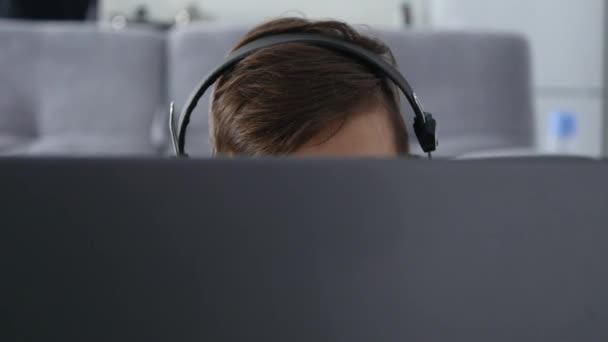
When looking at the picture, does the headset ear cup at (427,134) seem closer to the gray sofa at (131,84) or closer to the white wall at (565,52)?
the gray sofa at (131,84)

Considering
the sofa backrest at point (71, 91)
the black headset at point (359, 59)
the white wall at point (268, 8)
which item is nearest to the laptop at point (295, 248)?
the black headset at point (359, 59)

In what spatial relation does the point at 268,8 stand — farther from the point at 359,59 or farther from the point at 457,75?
the point at 359,59

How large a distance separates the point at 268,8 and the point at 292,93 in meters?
1.89

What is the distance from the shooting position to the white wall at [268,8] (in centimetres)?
223

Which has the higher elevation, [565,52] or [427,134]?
Answer: [427,134]

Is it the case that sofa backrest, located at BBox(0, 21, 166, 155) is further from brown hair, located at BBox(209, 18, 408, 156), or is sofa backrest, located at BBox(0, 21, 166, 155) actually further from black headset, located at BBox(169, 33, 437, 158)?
black headset, located at BBox(169, 33, 437, 158)

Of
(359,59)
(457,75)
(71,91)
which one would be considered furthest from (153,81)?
(359,59)

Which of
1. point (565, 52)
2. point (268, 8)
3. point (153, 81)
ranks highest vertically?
point (268, 8)

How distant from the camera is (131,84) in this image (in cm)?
115

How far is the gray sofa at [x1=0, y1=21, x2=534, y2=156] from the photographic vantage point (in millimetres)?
1127

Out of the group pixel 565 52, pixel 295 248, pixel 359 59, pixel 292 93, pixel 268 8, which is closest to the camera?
pixel 295 248

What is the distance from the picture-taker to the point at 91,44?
115 centimetres

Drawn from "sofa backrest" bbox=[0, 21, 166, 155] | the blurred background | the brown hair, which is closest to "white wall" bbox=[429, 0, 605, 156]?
the blurred background

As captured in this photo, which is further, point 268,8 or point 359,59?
point 268,8
